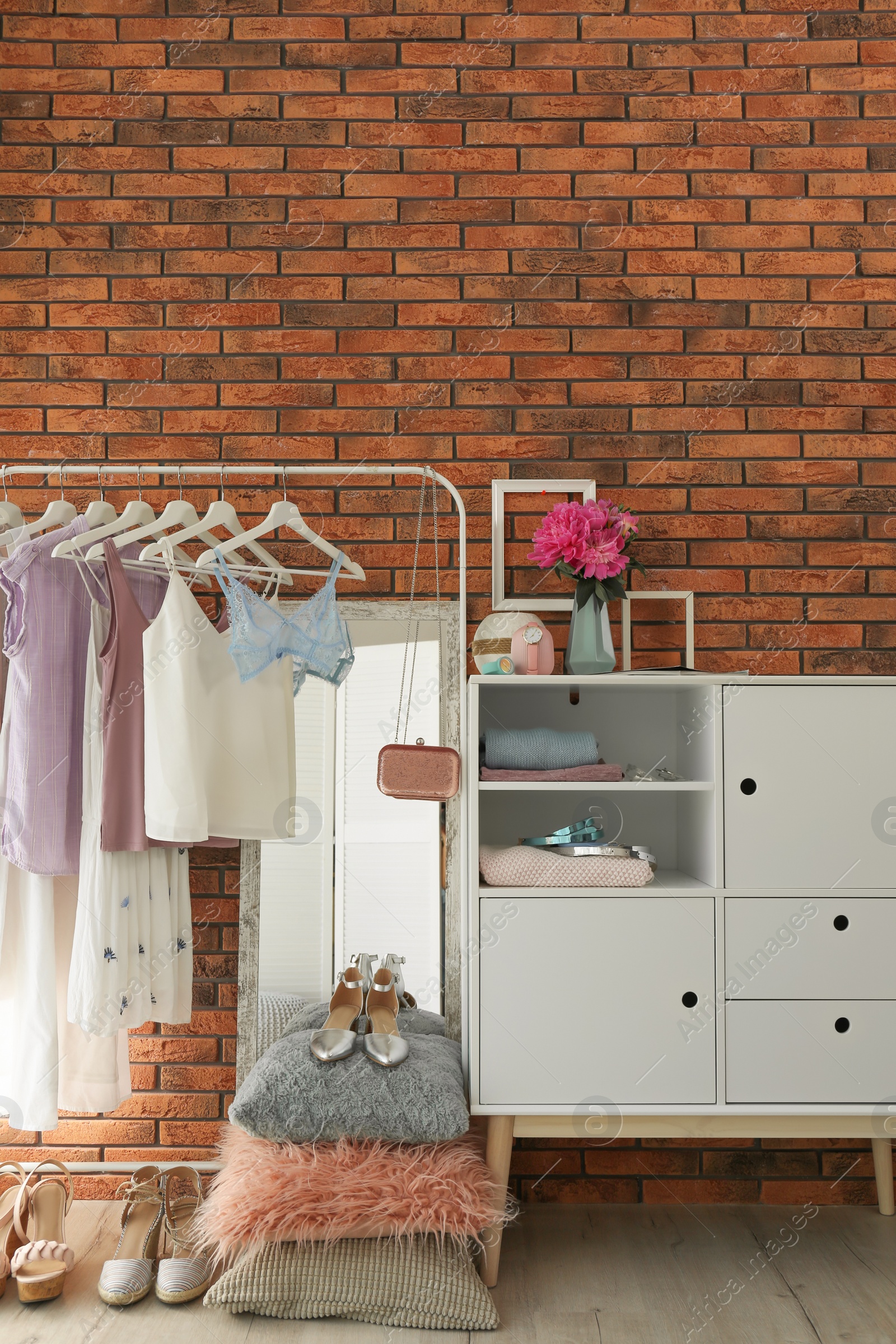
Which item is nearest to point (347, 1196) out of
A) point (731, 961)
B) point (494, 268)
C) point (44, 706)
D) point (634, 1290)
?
point (634, 1290)

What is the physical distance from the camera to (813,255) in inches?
98.5

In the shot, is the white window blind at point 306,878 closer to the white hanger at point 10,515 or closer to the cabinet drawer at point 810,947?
the white hanger at point 10,515

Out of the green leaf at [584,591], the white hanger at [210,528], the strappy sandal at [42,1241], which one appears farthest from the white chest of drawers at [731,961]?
the strappy sandal at [42,1241]

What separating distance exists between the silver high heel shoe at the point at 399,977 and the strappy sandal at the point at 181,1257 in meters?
0.65

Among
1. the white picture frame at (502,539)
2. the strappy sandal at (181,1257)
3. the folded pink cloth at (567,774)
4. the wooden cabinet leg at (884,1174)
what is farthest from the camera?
the white picture frame at (502,539)

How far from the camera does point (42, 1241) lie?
6.70 feet

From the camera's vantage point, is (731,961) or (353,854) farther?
(353,854)

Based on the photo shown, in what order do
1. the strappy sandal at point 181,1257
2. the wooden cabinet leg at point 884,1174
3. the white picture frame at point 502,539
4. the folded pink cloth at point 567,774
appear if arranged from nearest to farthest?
the strappy sandal at point 181,1257
the folded pink cloth at point 567,774
the wooden cabinet leg at point 884,1174
the white picture frame at point 502,539

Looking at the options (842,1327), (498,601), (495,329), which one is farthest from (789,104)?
(842,1327)

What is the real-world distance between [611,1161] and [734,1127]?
53cm

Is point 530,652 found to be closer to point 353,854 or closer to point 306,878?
point 353,854

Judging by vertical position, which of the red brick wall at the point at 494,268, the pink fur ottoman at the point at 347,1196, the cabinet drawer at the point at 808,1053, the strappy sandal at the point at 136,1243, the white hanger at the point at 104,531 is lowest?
the strappy sandal at the point at 136,1243

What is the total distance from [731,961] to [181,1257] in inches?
54.7

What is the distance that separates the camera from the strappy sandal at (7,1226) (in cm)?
199
